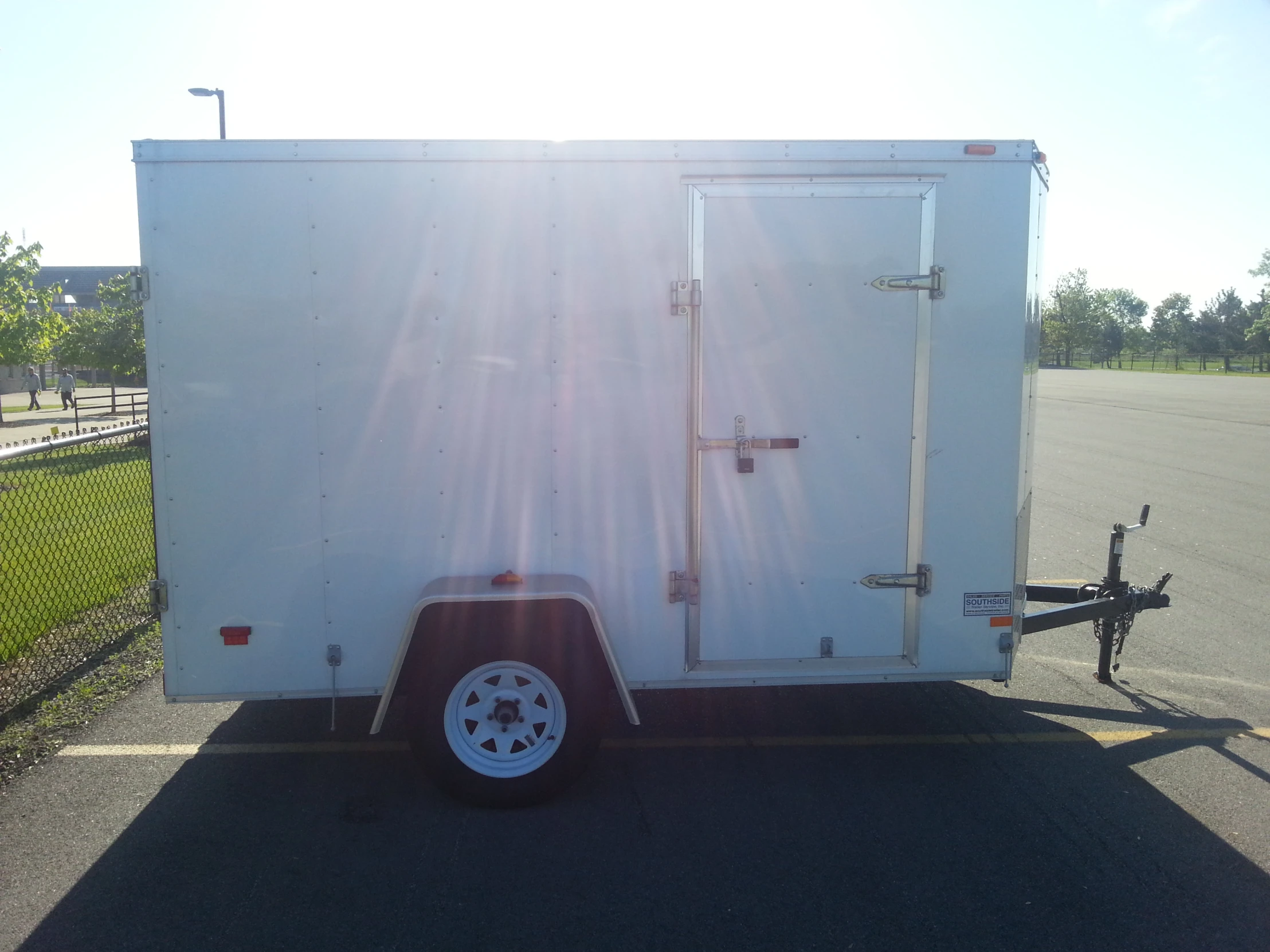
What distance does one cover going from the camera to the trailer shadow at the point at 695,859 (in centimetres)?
319

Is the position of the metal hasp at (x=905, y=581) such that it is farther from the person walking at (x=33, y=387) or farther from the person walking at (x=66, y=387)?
the person walking at (x=33, y=387)

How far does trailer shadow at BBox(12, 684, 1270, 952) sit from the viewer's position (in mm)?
3191

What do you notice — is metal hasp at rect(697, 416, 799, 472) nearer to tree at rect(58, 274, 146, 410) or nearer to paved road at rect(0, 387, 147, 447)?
paved road at rect(0, 387, 147, 447)

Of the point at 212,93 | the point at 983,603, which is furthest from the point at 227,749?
the point at 212,93

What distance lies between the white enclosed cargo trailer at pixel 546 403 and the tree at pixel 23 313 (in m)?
23.5

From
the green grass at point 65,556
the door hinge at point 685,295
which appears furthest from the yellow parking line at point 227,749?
the door hinge at point 685,295

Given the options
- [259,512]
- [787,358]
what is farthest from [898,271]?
[259,512]

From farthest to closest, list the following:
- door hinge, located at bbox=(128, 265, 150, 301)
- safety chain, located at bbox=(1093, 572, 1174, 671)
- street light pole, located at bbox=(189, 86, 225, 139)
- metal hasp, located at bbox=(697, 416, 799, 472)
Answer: street light pole, located at bbox=(189, 86, 225, 139) → safety chain, located at bbox=(1093, 572, 1174, 671) → metal hasp, located at bbox=(697, 416, 799, 472) → door hinge, located at bbox=(128, 265, 150, 301)

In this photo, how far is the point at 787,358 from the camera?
406 cm

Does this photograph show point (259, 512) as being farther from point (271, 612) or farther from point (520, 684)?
point (520, 684)

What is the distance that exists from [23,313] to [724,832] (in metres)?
27.0

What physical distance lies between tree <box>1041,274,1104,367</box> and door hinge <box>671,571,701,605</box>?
85.7 m

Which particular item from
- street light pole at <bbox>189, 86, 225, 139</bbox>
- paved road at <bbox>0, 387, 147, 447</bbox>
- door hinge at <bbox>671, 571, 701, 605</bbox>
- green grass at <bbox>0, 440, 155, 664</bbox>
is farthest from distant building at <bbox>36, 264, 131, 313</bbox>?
door hinge at <bbox>671, 571, 701, 605</bbox>

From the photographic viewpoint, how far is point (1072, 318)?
9262cm
